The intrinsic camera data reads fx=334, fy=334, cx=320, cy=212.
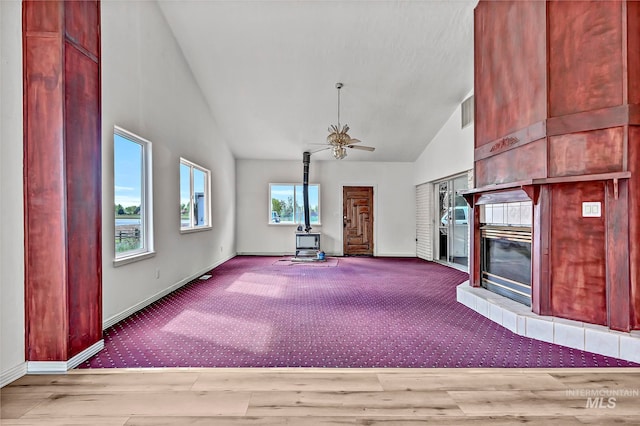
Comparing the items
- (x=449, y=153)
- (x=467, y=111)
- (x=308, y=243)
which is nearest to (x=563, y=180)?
(x=467, y=111)

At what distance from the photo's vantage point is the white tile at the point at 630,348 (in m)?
2.49

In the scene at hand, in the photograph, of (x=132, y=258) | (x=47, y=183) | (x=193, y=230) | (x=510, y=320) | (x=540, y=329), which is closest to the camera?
(x=47, y=183)

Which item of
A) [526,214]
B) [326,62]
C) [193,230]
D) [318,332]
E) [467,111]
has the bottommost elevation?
[318,332]

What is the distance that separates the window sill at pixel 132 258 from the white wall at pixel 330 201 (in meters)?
4.94

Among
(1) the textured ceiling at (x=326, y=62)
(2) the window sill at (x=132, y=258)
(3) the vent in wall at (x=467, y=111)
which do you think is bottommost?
(2) the window sill at (x=132, y=258)

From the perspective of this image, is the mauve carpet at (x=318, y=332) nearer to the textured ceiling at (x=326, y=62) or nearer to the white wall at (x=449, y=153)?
the white wall at (x=449, y=153)

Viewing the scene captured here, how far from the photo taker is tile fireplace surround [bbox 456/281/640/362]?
2559 millimetres

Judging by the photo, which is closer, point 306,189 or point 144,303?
point 144,303

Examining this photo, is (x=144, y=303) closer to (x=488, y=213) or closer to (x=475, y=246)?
(x=475, y=246)

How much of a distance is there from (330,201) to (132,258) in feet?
19.9

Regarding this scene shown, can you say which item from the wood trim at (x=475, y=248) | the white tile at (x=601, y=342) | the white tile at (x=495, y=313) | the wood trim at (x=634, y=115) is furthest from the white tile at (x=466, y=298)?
the wood trim at (x=634, y=115)

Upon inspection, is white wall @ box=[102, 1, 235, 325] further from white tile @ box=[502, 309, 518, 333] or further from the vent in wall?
the vent in wall

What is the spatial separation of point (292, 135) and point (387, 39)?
3299 mm

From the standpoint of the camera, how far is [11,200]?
219 cm
